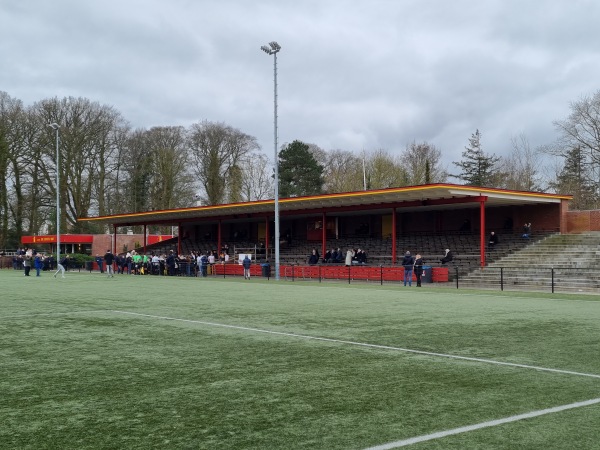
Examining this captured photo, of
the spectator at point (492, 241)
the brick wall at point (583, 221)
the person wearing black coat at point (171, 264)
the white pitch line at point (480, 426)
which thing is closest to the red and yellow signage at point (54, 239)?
the person wearing black coat at point (171, 264)

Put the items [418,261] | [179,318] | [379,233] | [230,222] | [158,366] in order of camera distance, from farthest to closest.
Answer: [230,222]
[379,233]
[418,261]
[179,318]
[158,366]

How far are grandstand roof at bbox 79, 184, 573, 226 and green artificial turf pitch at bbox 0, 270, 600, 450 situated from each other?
18.8 meters

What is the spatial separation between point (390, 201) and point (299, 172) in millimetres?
36836

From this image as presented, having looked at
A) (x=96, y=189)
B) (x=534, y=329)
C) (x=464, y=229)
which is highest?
(x=96, y=189)

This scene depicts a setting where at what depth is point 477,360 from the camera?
8.21 metres

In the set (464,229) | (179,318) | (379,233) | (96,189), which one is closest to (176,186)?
(96,189)

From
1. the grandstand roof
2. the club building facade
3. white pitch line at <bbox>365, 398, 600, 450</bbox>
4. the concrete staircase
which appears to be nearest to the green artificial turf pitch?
white pitch line at <bbox>365, 398, 600, 450</bbox>

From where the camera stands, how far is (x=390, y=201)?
1430 inches

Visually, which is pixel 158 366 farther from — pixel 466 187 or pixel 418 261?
pixel 466 187

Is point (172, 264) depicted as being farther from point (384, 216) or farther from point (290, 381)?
point (290, 381)

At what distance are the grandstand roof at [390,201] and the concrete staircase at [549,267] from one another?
9.09 feet

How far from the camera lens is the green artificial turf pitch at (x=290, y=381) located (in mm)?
4910

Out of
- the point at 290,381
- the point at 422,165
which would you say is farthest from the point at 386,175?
the point at 290,381

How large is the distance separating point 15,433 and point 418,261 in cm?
2592
